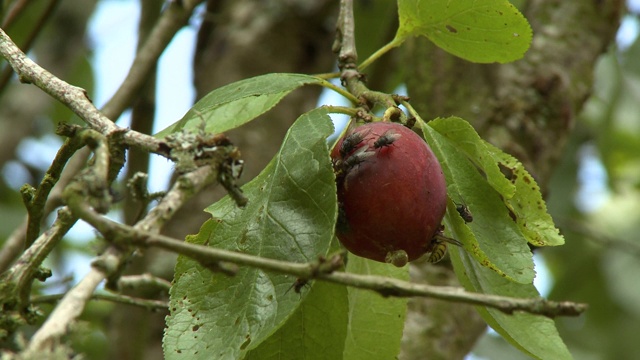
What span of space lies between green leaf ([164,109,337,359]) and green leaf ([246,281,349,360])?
0.10 m

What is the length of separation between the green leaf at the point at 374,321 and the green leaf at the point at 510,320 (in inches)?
6.2

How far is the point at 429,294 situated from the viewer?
0.73m

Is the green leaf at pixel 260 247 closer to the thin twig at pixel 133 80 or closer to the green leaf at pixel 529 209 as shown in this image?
the green leaf at pixel 529 209

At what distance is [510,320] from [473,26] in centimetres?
44

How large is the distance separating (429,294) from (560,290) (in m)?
2.80

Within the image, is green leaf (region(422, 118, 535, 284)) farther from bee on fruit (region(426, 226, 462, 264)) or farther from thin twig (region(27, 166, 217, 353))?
thin twig (region(27, 166, 217, 353))

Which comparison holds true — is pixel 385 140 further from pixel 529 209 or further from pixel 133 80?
pixel 133 80

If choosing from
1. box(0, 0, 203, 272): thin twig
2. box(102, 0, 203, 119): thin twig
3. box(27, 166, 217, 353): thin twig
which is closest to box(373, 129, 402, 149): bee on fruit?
box(27, 166, 217, 353): thin twig

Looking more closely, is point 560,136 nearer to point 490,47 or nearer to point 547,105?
point 547,105

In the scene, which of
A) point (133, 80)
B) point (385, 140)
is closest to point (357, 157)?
point (385, 140)

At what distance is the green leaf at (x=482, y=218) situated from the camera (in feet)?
3.43

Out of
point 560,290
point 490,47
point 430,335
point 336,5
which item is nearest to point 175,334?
point 490,47

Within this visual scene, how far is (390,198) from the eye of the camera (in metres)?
0.99

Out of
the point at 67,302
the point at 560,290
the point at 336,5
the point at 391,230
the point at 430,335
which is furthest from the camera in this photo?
the point at 560,290
